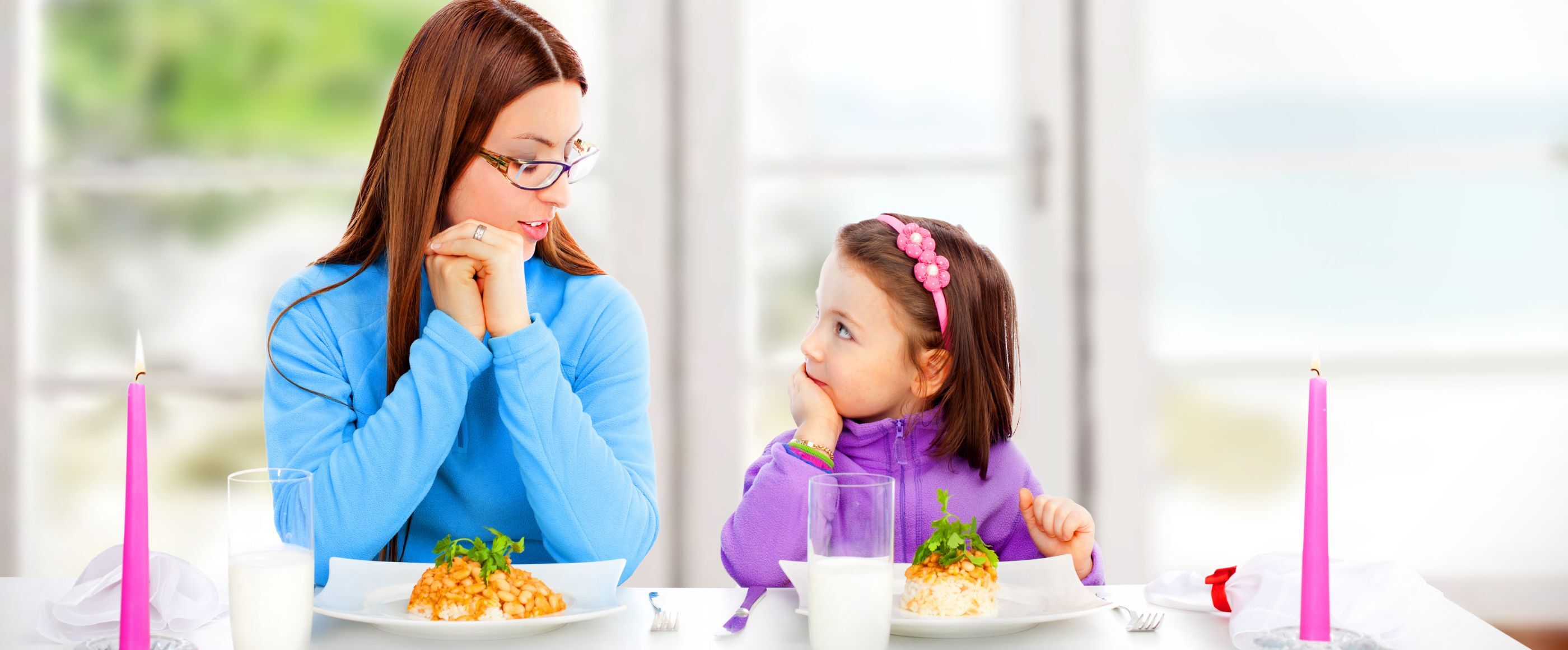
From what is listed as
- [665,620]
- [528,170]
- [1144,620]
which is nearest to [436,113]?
[528,170]

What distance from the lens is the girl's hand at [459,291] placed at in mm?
1349

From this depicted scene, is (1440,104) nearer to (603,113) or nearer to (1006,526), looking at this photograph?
(1006,526)

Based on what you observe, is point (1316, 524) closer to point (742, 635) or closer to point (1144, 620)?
point (1144, 620)

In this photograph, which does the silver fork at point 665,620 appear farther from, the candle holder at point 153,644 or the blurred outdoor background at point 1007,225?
the blurred outdoor background at point 1007,225

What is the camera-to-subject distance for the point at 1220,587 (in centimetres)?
113

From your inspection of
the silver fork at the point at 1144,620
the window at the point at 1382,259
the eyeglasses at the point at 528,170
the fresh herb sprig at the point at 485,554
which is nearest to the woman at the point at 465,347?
the eyeglasses at the point at 528,170

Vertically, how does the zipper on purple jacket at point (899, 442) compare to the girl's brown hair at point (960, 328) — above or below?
below

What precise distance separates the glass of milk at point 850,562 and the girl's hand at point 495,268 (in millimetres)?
535

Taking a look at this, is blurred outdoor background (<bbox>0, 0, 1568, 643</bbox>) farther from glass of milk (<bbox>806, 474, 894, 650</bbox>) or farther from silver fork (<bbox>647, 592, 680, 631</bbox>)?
glass of milk (<bbox>806, 474, 894, 650</bbox>)

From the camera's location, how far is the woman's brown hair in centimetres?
139

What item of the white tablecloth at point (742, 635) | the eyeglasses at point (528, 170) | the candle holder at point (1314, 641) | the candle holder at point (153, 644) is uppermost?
the eyeglasses at point (528, 170)

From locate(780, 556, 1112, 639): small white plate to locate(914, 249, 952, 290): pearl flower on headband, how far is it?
0.41 metres

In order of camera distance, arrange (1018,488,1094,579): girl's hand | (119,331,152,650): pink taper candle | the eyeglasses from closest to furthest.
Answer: (119,331,152,650): pink taper candle
(1018,488,1094,579): girl's hand
the eyeglasses

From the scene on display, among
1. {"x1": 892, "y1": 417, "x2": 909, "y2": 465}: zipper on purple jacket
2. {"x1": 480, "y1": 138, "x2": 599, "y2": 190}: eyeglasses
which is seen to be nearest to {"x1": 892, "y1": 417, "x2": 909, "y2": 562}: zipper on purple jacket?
{"x1": 892, "y1": 417, "x2": 909, "y2": 465}: zipper on purple jacket
